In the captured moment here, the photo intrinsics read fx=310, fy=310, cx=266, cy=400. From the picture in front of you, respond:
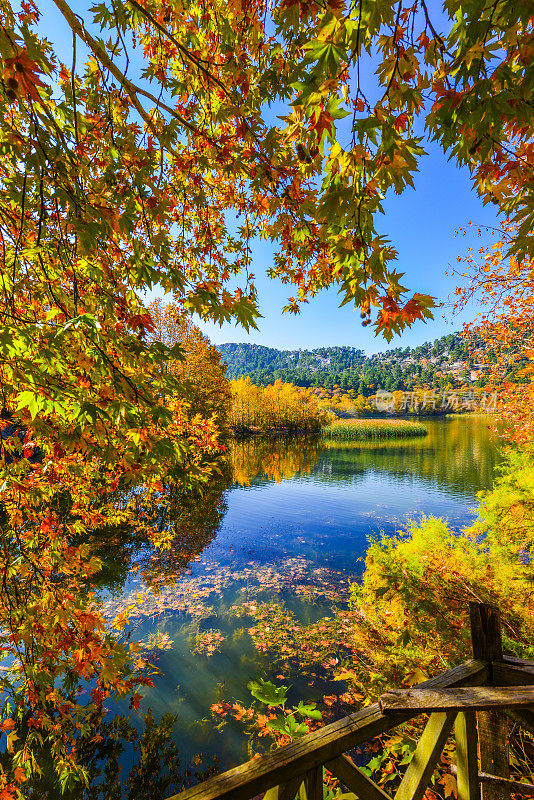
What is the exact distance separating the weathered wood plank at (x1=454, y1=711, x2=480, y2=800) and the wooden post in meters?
0.11

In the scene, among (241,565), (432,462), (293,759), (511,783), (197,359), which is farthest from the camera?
(432,462)

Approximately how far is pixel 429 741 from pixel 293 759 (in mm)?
744

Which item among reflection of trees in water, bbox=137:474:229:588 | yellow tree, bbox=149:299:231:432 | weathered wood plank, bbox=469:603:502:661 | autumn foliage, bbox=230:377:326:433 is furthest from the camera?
autumn foliage, bbox=230:377:326:433

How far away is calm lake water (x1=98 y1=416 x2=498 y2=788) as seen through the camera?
4.43 m

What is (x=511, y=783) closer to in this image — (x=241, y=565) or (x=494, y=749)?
(x=494, y=749)

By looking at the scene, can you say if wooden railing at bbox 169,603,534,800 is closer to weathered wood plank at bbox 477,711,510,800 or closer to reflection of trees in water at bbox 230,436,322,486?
weathered wood plank at bbox 477,711,510,800

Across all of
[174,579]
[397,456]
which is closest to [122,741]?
[174,579]

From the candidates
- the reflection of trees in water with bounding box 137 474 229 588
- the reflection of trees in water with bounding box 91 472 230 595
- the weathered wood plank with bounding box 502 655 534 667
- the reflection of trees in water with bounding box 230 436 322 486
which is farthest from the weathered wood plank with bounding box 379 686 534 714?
the reflection of trees in water with bounding box 230 436 322 486

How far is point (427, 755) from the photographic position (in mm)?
1347

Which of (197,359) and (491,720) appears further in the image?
(197,359)

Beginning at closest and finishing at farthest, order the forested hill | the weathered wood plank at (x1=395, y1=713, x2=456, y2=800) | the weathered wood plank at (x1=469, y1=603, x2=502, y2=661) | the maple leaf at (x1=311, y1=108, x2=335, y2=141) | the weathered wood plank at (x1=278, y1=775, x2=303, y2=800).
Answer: the weathered wood plank at (x1=278, y1=775, x2=303, y2=800)
the weathered wood plank at (x1=395, y1=713, x2=456, y2=800)
the maple leaf at (x1=311, y1=108, x2=335, y2=141)
the weathered wood plank at (x1=469, y1=603, x2=502, y2=661)
the forested hill

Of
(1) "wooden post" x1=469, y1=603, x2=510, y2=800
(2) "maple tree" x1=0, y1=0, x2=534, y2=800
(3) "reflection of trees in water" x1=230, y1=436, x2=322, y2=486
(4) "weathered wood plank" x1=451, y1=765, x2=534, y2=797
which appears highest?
(2) "maple tree" x1=0, y1=0, x2=534, y2=800

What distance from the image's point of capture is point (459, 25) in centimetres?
136

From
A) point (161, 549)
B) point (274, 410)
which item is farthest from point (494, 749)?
point (274, 410)
